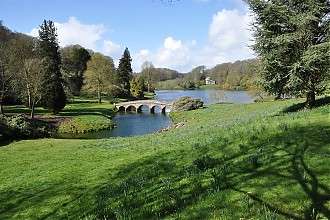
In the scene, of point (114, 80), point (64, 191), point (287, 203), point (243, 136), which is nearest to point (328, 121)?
point (243, 136)

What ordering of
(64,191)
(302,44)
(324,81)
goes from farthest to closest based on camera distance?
(302,44), (324,81), (64,191)

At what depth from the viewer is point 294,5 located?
742 inches

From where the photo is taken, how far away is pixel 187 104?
61.6 metres

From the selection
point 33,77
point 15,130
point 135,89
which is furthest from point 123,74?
point 15,130

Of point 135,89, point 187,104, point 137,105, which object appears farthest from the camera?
point 135,89

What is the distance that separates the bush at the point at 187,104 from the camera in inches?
2413

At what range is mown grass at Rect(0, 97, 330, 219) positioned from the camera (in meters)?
5.36

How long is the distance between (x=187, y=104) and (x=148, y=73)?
227 feet

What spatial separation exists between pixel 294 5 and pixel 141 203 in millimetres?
17432

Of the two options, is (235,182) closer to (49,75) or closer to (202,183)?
(202,183)

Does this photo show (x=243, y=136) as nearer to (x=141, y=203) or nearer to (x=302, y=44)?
(x=141, y=203)

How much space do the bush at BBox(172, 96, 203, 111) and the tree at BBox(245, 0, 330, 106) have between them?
4157cm

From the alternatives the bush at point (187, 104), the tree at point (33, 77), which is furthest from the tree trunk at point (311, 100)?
the bush at point (187, 104)

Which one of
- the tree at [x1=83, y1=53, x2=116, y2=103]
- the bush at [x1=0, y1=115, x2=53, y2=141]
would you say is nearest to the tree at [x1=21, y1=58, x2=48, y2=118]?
the bush at [x1=0, y1=115, x2=53, y2=141]
